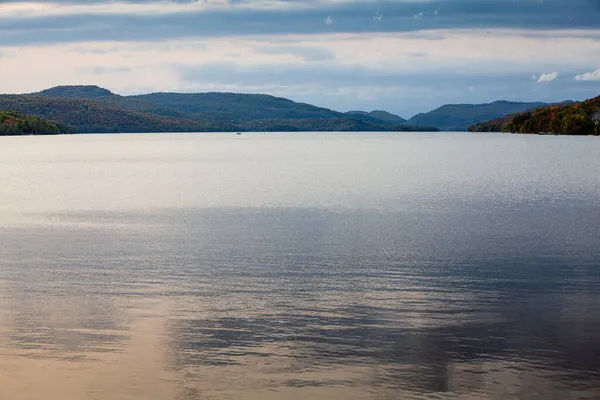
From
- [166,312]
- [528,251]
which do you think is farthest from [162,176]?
[166,312]

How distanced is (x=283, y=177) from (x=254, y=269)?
6703cm

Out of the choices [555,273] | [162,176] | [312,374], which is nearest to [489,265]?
[555,273]

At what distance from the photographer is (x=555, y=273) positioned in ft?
114

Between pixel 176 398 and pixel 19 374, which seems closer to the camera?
pixel 176 398

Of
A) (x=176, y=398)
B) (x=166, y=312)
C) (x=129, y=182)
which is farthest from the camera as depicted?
(x=129, y=182)

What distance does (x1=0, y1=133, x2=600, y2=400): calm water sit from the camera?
2098cm

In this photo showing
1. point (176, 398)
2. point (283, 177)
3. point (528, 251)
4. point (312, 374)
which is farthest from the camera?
point (283, 177)

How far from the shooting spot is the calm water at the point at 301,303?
68.8 ft

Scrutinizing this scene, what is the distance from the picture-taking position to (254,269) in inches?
1420

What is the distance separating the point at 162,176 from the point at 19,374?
8747 centimetres

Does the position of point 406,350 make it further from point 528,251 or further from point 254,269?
point 528,251

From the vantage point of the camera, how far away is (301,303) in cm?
2916

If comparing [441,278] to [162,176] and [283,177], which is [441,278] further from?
[162,176]

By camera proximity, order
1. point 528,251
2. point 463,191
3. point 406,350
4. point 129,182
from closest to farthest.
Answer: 1. point 406,350
2. point 528,251
3. point 463,191
4. point 129,182
